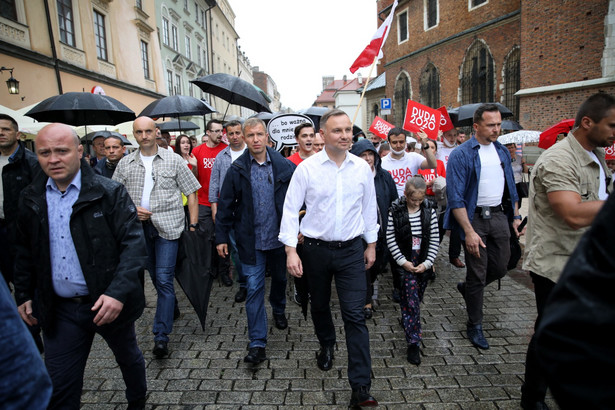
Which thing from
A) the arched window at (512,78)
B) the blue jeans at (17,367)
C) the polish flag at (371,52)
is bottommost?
the blue jeans at (17,367)

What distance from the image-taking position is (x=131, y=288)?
236cm

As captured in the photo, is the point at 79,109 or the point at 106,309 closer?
the point at 106,309

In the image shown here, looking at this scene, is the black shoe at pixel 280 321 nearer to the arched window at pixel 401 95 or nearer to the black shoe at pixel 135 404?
the black shoe at pixel 135 404

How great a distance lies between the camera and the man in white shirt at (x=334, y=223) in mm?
3041

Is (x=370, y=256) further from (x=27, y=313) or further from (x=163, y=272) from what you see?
(x=27, y=313)

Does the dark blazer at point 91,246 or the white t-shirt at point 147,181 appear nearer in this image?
the dark blazer at point 91,246

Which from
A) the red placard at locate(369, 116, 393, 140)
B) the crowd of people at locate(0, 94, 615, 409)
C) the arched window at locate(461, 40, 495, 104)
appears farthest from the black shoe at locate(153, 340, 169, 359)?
the arched window at locate(461, 40, 495, 104)

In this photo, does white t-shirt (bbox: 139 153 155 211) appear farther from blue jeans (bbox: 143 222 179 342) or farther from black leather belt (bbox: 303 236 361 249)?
black leather belt (bbox: 303 236 361 249)

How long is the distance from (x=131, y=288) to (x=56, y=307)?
20.0 inches

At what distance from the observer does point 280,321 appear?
4.28 m

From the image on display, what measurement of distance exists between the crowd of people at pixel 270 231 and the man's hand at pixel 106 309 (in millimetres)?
10

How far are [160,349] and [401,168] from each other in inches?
151

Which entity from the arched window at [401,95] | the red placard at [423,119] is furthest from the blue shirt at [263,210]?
the arched window at [401,95]

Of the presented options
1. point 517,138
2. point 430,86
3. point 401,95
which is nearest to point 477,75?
point 430,86
